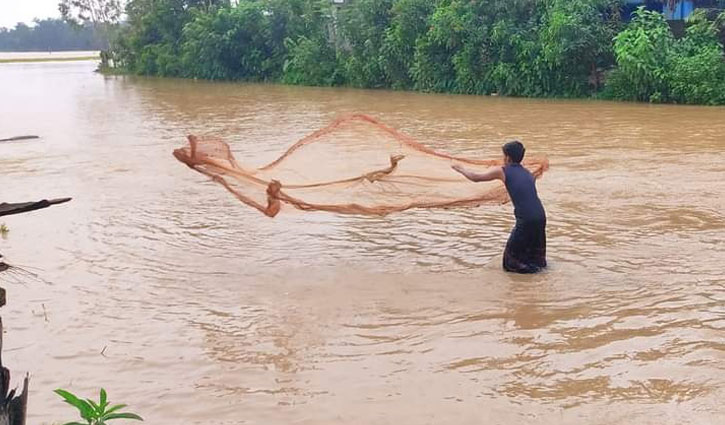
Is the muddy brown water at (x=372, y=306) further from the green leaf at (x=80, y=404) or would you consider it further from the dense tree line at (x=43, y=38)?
the dense tree line at (x=43, y=38)

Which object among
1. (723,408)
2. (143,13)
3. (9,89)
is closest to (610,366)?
(723,408)

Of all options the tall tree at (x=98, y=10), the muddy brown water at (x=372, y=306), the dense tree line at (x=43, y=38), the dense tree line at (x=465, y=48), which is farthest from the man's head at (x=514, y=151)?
the dense tree line at (x=43, y=38)

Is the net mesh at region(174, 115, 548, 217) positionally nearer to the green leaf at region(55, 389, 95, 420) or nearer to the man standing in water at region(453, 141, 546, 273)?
the man standing in water at region(453, 141, 546, 273)

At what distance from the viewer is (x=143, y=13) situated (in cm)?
4281

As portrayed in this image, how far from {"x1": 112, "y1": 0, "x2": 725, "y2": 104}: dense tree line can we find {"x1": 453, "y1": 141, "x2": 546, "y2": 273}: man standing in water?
1540cm

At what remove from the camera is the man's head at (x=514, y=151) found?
6305 mm

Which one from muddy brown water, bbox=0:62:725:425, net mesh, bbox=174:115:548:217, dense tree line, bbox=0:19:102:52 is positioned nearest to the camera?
muddy brown water, bbox=0:62:725:425

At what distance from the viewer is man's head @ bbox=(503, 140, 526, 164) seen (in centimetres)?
630

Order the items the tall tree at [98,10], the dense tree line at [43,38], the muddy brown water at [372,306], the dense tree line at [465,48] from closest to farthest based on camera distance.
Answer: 1. the muddy brown water at [372,306]
2. the dense tree line at [465,48]
3. the tall tree at [98,10]
4. the dense tree line at [43,38]

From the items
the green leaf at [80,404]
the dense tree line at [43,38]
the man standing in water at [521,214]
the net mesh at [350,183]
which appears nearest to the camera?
the green leaf at [80,404]

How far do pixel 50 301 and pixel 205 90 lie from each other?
25400mm

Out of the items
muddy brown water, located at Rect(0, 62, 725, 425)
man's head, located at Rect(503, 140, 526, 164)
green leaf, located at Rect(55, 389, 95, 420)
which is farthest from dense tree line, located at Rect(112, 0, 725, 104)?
green leaf, located at Rect(55, 389, 95, 420)

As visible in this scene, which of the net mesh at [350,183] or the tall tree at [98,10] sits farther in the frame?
the tall tree at [98,10]

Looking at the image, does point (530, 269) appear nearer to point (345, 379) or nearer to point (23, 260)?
point (345, 379)
